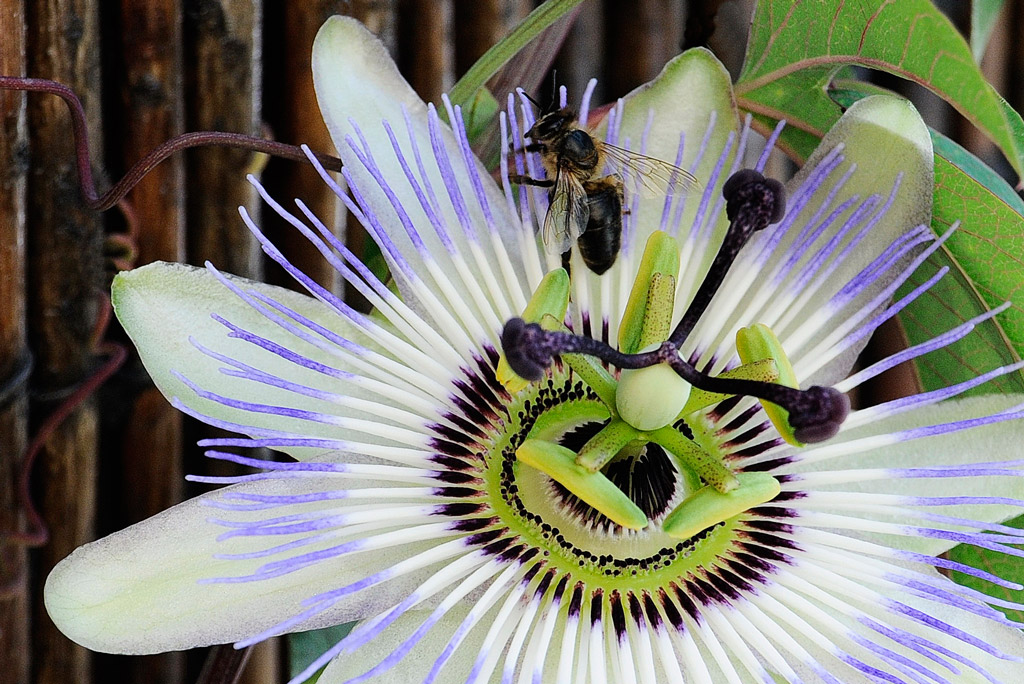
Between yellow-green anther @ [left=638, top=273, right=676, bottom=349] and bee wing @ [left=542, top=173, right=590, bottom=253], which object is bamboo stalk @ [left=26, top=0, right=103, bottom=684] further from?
yellow-green anther @ [left=638, top=273, right=676, bottom=349]

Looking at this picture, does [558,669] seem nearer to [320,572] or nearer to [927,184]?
[320,572]

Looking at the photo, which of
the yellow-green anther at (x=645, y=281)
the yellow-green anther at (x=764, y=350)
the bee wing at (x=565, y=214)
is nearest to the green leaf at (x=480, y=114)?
the bee wing at (x=565, y=214)

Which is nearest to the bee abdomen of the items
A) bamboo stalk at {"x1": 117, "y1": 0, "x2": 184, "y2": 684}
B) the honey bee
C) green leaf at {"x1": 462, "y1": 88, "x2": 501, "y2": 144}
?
the honey bee

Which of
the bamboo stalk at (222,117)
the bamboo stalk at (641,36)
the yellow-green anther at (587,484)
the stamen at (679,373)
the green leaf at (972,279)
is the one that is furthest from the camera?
the bamboo stalk at (641,36)

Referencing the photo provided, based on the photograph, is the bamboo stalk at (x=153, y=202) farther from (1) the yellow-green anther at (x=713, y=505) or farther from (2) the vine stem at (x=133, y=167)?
(1) the yellow-green anther at (x=713, y=505)

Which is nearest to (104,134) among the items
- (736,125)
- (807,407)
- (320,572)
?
(320,572)

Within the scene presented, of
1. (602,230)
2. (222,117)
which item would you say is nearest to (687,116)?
(602,230)
